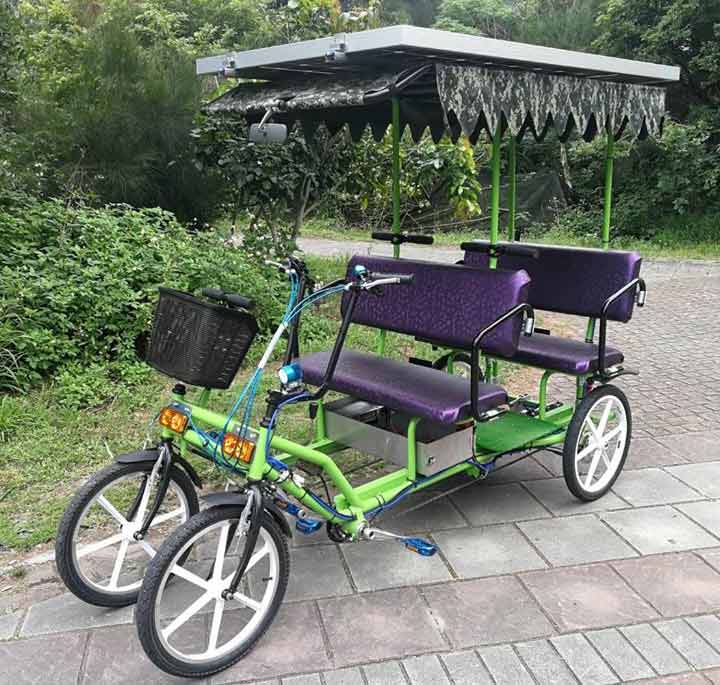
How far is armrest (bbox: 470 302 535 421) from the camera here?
3.33 meters

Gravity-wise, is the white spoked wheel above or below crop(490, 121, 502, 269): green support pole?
below

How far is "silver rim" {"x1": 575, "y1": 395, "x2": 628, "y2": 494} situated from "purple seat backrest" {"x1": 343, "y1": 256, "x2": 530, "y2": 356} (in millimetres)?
744

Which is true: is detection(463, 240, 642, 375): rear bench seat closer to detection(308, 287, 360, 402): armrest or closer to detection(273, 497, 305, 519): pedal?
detection(308, 287, 360, 402): armrest

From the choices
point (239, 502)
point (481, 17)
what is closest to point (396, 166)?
point (239, 502)

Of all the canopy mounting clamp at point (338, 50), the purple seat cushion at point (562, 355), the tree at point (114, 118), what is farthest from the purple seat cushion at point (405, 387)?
the tree at point (114, 118)

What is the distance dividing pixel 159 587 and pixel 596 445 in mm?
2464

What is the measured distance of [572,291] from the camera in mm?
4711

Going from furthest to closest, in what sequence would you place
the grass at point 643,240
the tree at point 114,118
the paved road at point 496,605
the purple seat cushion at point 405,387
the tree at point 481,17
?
the tree at point 481,17, the grass at point 643,240, the tree at point 114,118, the purple seat cushion at point 405,387, the paved road at point 496,605

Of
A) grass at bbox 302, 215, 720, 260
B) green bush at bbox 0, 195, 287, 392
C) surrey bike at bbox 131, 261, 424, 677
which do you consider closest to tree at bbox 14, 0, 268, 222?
green bush at bbox 0, 195, 287, 392

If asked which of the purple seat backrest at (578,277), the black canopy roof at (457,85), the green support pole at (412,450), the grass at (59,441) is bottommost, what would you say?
the grass at (59,441)

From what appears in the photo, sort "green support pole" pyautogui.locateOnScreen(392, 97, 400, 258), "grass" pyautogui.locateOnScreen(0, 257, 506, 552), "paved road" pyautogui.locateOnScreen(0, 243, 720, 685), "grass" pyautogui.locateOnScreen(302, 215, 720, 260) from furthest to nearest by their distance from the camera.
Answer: "grass" pyautogui.locateOnScreen(302, 215, 720, 260) → "green support pole" pyautogui.locateOnScreen(392, 97, 400, 258) → "grass" pyautogui.locateOnScreen(0, 257, 506, 552) → "paved road" pyautogui.locateOnScreen(0, 243, 720, 685)

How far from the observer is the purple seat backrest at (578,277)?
446 cm

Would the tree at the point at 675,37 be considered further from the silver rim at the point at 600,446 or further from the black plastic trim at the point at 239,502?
the black plastic trim at the point at 239,502

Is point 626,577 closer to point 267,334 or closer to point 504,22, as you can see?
point 267,334
